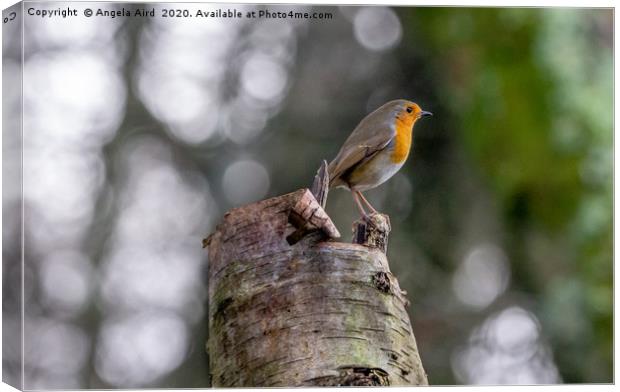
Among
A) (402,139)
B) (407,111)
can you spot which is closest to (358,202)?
(402,139)

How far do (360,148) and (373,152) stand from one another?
0.05 meters

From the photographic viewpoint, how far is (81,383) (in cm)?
332

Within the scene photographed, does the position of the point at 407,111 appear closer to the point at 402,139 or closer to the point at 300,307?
the point at 402,139

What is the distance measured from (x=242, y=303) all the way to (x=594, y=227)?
2.04m

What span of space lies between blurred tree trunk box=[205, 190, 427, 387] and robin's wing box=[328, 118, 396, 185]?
673 millimetres

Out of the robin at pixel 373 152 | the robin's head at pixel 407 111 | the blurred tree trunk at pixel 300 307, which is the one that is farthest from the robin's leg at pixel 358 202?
the blurred tree trunk at pixel 300 307

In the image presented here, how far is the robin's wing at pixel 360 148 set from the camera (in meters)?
3.27

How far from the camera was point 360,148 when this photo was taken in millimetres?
3301

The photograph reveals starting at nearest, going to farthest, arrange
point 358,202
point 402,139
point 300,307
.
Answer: point 300,307 < point 358,202 < point 402,139

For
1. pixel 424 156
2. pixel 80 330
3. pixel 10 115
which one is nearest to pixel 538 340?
pixel 424 156

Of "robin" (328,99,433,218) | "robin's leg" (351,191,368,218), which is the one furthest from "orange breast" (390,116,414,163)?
"robin's leg" (351,191,368,218)

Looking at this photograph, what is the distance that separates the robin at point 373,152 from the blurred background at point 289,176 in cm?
11

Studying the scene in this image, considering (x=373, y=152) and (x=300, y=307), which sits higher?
(x=373, y=152)

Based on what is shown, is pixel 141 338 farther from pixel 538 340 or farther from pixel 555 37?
pixel 555 37
